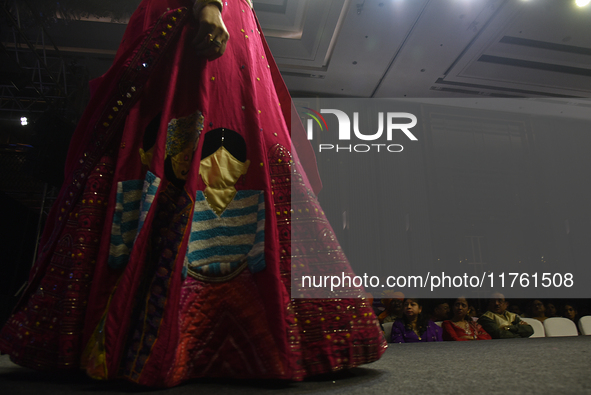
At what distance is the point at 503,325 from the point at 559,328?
744 mm

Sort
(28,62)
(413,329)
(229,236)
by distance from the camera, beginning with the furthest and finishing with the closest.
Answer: (28,62) → (413,329) → (229,236)

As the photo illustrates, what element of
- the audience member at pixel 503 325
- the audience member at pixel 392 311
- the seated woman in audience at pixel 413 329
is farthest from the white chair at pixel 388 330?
the audience member at pixel 503 325

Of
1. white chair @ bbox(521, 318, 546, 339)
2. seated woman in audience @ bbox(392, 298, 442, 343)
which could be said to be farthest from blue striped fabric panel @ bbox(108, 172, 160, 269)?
white chair @ bbox(521, 318, 546, 339)

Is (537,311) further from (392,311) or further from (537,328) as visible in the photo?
(392,311)

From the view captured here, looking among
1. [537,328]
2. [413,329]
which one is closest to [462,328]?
[413,329]

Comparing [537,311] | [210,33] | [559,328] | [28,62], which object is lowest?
[559,328]

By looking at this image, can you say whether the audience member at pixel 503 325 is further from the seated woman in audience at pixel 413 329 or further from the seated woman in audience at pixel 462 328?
the seated woman in audience at pixel 413 329

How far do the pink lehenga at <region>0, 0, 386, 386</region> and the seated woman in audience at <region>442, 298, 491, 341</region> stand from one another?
83.7 inches

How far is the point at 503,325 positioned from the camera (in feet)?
9.17

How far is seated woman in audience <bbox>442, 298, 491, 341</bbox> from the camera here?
2.50 meters

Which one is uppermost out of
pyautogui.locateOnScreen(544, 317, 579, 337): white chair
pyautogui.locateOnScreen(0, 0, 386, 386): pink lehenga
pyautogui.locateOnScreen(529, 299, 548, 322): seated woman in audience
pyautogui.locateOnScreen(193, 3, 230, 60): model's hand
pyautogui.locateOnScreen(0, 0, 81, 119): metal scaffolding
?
pyautogui.locateOnScreen(0, 0, 81, 119): metal scaffolding

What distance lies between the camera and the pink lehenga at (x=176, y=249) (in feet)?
2.05

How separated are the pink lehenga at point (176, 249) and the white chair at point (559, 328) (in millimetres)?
3229

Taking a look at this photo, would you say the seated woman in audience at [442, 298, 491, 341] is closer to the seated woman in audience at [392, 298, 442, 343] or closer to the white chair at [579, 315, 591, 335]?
the seated woman in audience at [392, 298, 442, 343]
